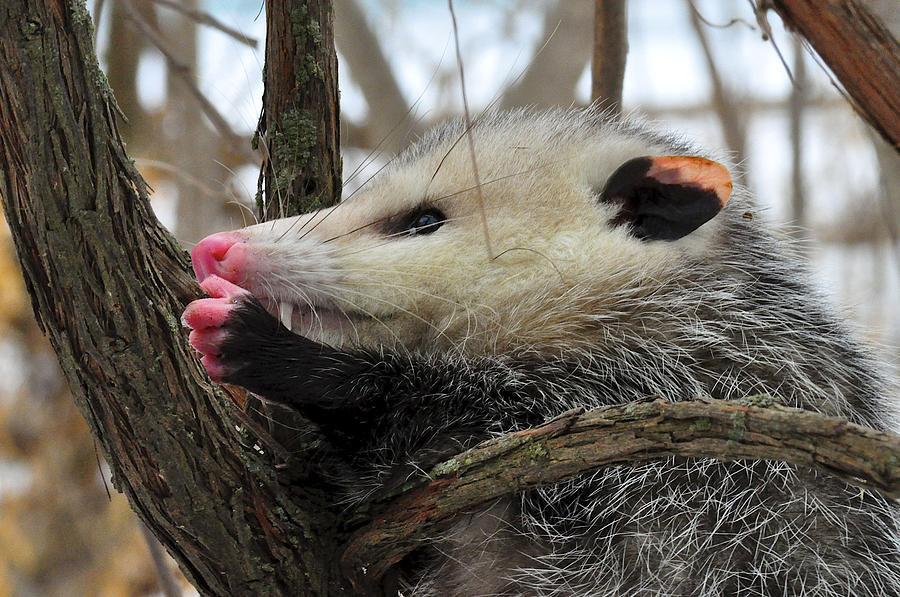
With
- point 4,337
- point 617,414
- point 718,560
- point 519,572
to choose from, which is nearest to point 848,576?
point 718,560

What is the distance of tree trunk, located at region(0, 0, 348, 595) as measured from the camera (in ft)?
4.60

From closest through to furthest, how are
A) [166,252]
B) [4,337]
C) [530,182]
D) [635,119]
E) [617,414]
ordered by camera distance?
[617,414] → [166,252] → [530,182] → [635,119] → [4,337]

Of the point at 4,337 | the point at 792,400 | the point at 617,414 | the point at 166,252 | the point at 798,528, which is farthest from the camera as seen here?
the point at 4,337

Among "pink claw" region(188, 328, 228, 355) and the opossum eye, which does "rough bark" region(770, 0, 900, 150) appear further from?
"pink claw" region(188, 328, 228, 355)

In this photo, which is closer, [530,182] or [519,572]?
[519,572]

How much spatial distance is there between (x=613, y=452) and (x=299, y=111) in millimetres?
1112

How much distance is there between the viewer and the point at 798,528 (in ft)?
6.13

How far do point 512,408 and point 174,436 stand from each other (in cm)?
66

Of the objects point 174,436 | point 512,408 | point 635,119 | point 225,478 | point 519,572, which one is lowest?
point 519,572

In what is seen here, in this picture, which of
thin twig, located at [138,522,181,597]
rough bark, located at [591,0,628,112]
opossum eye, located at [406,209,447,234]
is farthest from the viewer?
rough bark, located at [591,0,628,112]

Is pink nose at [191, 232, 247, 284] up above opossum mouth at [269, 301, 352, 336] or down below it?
above

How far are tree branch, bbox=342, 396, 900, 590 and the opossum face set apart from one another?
0.39m

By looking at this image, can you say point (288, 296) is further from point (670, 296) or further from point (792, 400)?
point (792, 400)

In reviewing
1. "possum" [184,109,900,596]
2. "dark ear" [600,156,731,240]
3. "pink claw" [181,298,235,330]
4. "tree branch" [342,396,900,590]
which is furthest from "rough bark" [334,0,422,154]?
"tree branch" [342,396,900,590]
